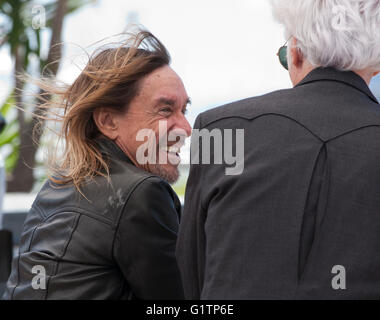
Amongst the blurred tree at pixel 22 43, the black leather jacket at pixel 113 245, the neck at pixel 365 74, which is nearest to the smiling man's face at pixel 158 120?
the black leather jacket at pixel 113 245

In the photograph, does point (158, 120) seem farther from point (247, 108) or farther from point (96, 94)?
point (247, 108)

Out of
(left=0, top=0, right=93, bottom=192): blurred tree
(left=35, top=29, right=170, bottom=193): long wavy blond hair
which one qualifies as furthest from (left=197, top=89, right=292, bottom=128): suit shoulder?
(left=0, top=0, right=93, bottom=192): blurred tree

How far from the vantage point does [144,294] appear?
1.39 m

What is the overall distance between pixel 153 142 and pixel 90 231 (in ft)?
1.17

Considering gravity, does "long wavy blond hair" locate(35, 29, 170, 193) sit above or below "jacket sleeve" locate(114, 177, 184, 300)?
above

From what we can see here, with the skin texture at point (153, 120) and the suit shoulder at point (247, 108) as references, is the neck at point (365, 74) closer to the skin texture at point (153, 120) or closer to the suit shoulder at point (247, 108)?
the suit shoulder at point (247, 108)

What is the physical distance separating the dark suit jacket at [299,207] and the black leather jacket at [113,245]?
263 millimetres

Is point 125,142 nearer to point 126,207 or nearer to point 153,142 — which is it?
point 153,142

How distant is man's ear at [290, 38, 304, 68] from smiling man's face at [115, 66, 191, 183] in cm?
44

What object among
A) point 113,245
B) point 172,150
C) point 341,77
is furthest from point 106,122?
point 341,77

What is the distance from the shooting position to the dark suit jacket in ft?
3.51

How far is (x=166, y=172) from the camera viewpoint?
5.41 feet

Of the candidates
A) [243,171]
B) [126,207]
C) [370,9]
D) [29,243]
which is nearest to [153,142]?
[126,207]

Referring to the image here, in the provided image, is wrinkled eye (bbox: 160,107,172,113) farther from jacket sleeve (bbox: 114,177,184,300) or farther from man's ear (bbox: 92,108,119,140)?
jacket sleeve (bbox: 114,177,184,300)
